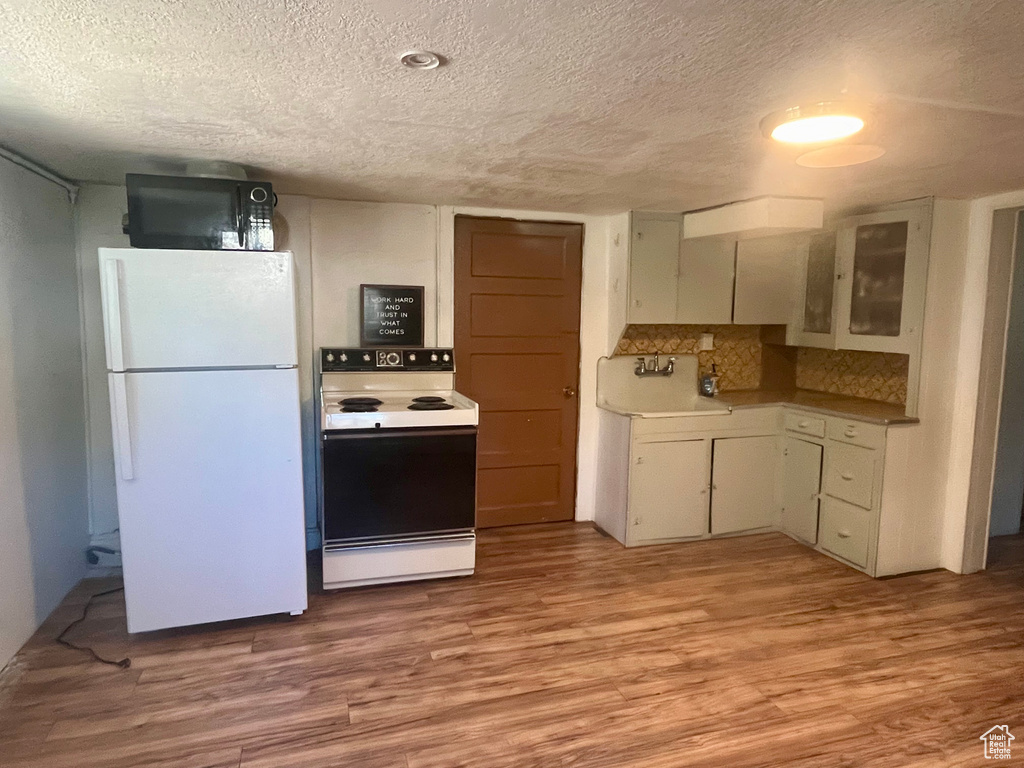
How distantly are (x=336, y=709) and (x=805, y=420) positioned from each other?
120 inches

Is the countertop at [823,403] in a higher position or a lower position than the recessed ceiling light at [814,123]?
lower

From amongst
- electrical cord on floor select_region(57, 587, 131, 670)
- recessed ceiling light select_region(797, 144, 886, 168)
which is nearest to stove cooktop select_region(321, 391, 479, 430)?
electrical cord on floor select_region(57, 587, 131, 670)

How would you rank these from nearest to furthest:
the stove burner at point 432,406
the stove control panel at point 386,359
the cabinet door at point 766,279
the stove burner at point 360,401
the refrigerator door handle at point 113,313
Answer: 1. the refrigerator door handle at point 113,313
2. the stove burner at point 432,406
3. the stove burner at point 360,401
4. the stove control panel at point 386,359
5. the cabinet door at point 766,279

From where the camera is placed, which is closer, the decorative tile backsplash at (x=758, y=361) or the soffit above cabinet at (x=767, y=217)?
the soffit above cabinet at (x=767, y=217)

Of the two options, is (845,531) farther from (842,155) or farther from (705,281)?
(842,155)

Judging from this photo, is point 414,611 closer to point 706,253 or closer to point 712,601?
point 712,601

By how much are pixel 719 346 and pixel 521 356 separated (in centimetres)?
146

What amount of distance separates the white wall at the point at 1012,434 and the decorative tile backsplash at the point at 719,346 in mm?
1480

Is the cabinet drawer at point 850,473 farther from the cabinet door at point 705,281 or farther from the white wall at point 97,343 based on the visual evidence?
the white wall at point 97,343

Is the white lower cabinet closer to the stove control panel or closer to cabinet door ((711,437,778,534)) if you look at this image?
cabinet door ((711,437,778,534))

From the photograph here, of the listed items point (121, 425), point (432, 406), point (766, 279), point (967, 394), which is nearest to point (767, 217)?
point (766, 279)

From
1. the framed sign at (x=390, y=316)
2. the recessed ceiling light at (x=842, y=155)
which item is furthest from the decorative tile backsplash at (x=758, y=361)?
the recessed ceiling light at (x=842, y=155)

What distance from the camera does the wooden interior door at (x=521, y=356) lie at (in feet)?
12.9

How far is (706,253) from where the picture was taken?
4.03 metres
